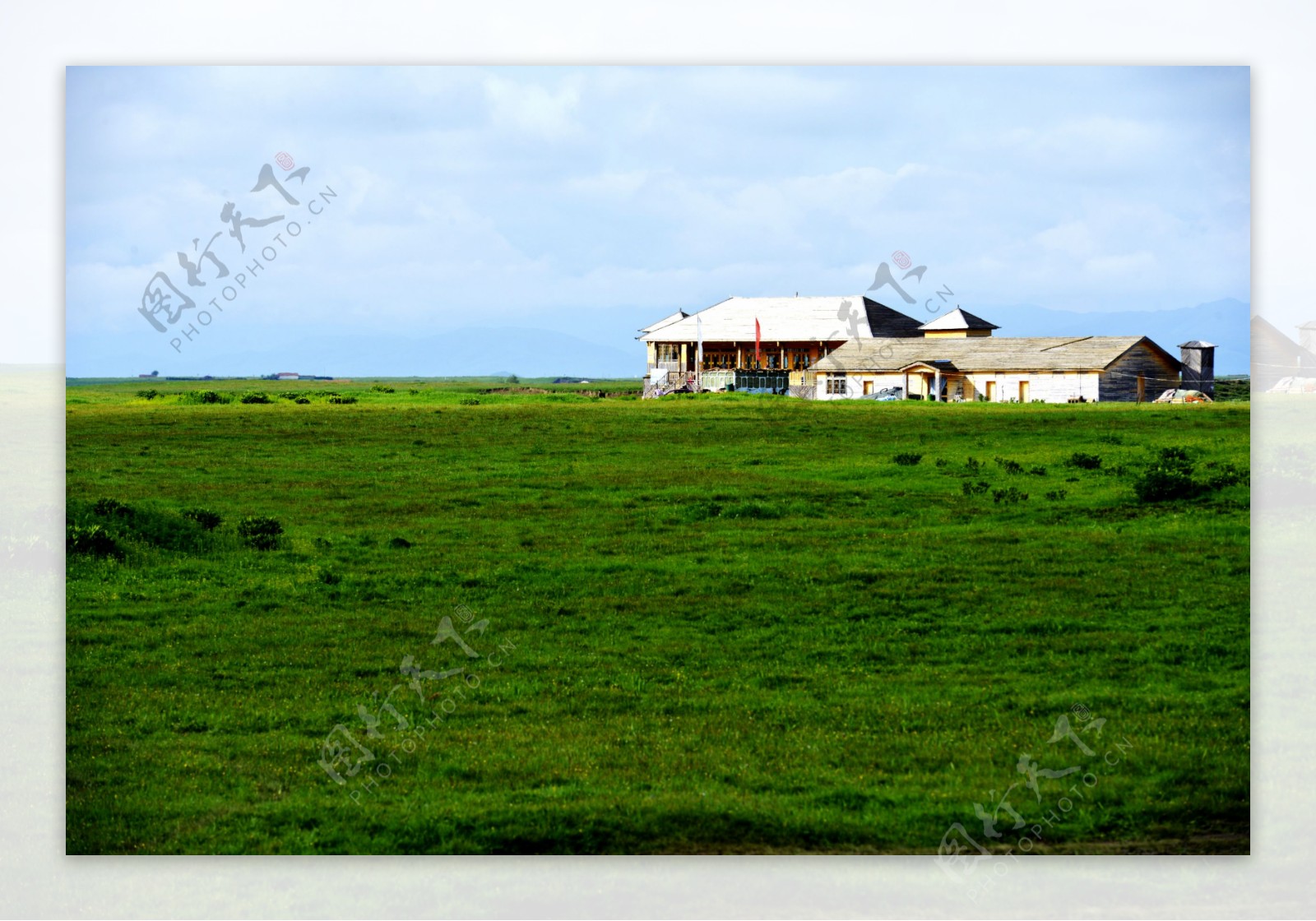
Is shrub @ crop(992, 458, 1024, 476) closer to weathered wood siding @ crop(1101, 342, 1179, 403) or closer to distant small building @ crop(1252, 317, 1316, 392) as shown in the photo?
weathered wood siding @ crop(1101, 342, 1179, 403)

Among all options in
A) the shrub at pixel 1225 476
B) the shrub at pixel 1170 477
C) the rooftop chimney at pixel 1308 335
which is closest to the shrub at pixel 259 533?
the shrub at pixel 1170 477

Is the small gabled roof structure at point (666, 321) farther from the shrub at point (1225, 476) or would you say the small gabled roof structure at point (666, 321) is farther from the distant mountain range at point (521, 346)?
the shrub at point (1225, 476)

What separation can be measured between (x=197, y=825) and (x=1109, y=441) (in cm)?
596

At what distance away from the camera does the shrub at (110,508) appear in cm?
711

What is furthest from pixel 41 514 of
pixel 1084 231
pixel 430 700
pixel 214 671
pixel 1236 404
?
pixel 1236 404

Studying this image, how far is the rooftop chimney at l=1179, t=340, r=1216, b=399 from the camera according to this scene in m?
6.62

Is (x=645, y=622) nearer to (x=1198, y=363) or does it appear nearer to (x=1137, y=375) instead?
(x=1137, y=375)

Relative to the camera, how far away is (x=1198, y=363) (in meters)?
6.63

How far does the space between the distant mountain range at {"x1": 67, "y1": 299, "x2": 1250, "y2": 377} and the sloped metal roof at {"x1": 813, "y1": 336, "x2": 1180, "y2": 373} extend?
13cm

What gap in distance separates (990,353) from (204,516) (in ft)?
17.3

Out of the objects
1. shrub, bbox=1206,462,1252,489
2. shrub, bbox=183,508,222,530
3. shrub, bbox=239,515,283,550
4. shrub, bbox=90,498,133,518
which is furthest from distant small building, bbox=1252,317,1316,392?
shrub, bbox=90,498,133,518

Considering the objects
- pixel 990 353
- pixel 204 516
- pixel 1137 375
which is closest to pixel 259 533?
pixel 204 516

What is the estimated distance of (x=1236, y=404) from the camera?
22.2 ft

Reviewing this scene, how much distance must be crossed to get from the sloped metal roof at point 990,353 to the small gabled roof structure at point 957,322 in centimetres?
15
